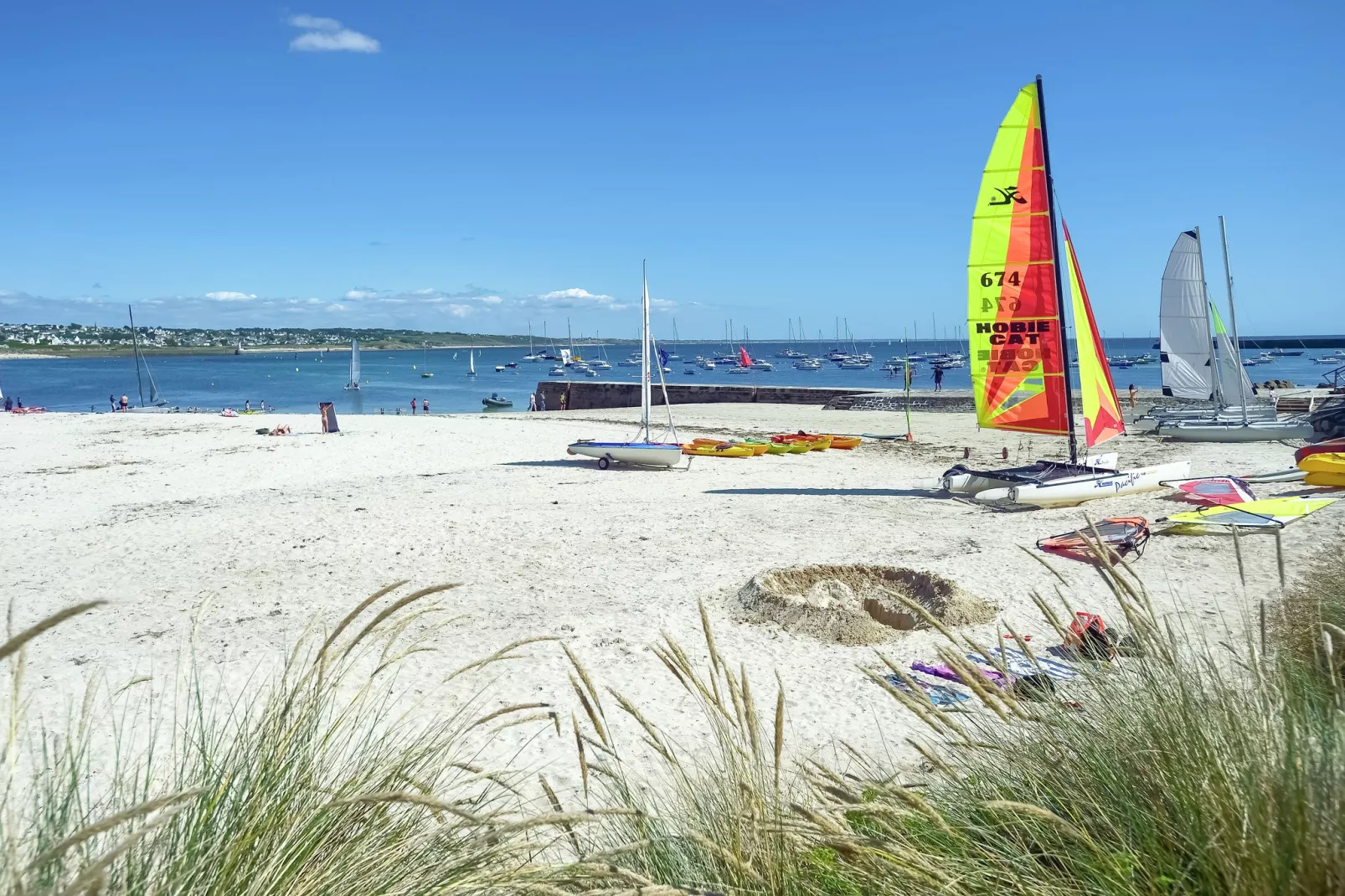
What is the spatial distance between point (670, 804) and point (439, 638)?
5.01 meters

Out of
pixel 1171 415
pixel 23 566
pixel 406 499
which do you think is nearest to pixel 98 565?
pixel 23 566

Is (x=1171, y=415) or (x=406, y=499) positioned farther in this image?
(x=1171, y=415)

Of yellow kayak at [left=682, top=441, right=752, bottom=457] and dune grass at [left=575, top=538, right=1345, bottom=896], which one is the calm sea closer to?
yellow kayak at [left=682, top=441, right=752, bottom=457]

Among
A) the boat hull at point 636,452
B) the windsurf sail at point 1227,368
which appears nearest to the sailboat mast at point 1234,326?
the windsurf sail at point 1227,368

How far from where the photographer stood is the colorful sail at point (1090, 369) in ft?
44.3

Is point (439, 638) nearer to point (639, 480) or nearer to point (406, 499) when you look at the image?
point (406, 499)

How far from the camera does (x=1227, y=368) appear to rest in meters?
21.4

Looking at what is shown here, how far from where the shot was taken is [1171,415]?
2177 centimetres

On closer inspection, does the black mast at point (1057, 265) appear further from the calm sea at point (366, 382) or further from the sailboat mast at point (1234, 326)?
the calm sea at point (366, 382)

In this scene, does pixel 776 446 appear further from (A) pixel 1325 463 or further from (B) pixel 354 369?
(B) pixel 354 369

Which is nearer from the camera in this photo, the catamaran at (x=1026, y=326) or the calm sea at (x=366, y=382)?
the catamaran at (x=1026, y=326)

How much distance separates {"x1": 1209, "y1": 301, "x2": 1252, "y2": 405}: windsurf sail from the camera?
826 inches

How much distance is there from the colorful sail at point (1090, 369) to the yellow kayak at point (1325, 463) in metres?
2.48

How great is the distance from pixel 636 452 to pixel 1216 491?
9.93 meters
